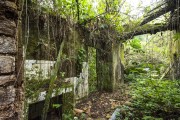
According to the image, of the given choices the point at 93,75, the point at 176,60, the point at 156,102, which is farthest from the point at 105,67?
the point at 156,102

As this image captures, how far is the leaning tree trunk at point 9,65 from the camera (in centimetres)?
114

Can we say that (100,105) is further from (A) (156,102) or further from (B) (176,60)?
(B) (176,60)

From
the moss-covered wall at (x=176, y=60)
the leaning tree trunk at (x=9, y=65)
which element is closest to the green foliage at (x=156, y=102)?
the moss-covered wall at (x=176, y=60)

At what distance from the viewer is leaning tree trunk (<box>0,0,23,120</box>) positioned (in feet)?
3.73

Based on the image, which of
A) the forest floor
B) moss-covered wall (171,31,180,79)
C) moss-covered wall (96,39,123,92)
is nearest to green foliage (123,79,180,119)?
the forest floor

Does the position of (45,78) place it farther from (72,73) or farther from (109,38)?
(109,38)

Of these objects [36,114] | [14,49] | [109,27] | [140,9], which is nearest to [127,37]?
[109,27]

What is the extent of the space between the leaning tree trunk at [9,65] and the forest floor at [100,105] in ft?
9.85

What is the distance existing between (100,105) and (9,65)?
14.8ft

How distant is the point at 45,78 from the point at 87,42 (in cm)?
246

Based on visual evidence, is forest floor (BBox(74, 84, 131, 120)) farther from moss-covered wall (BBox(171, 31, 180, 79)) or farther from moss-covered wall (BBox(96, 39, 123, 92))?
moss-covered wall (BBox(171, 31, 180, 79))

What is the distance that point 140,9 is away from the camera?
4418mm

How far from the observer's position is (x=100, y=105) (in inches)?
212

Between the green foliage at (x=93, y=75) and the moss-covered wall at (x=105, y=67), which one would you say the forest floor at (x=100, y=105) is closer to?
the moss-covered wall at (x=105, y=67)
